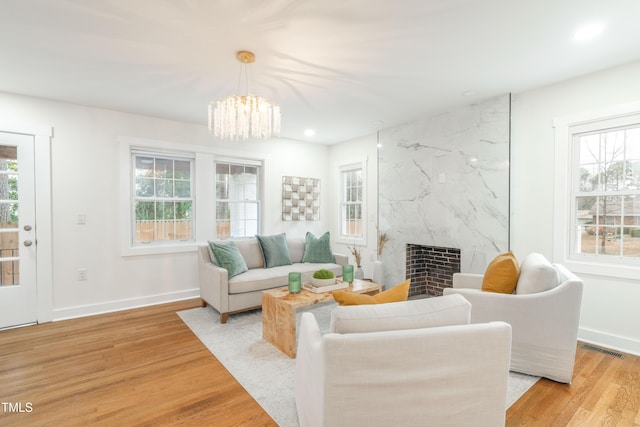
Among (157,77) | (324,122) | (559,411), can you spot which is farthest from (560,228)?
(157,77)

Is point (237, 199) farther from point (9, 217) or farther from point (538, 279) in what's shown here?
point (538, 279)

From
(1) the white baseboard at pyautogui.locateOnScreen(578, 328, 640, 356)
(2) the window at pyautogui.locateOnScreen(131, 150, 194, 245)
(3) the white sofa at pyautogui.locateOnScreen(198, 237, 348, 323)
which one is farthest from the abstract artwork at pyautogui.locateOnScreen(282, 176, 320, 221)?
(1) the white baseboard at pyautogui.locateOnScreen(578, 328, 640, 356)

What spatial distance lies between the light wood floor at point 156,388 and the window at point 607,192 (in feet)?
3.26

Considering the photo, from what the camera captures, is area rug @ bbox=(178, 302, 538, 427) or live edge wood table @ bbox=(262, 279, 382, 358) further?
live edge wood table @ bbox=(262, 279, 382, 358)

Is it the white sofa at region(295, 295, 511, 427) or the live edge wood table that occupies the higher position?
the white sofa at region(295, 295, 511, 427)

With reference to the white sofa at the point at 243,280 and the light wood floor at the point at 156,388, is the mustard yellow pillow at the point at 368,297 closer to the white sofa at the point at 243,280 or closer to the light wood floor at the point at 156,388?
the light wood floor at the point at 156,388

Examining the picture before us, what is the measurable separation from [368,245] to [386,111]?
86.8 inches

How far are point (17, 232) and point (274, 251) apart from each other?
9.27ft

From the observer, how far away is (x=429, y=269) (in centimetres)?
468

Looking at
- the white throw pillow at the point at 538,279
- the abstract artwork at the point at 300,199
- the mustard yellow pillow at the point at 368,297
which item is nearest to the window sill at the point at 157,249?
the abstract artwork at the point at 300,199

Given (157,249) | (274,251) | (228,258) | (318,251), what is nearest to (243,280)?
(228,258)

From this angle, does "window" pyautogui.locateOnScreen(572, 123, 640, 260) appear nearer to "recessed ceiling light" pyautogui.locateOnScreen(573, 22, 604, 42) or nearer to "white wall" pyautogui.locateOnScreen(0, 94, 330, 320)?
"recessed ceiling light" pyautogui.locateOnScreen(573, 22, 604, 42)

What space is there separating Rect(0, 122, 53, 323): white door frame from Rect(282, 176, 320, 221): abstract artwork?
Answer: 304 centimetres

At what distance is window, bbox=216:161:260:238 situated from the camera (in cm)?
476
